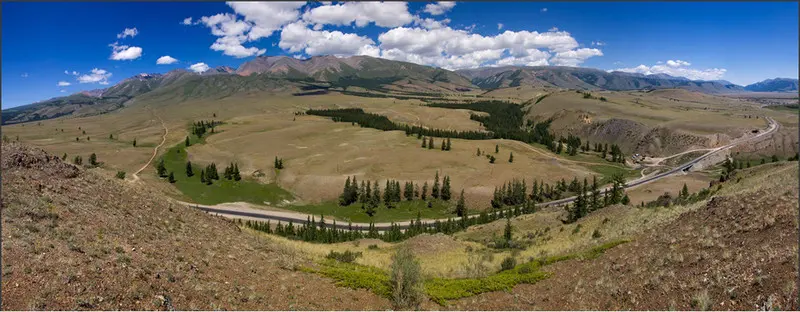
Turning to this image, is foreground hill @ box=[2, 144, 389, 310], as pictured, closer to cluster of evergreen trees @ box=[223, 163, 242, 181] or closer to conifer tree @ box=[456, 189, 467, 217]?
conifer tree @ box=[456, 189, 467, 217]

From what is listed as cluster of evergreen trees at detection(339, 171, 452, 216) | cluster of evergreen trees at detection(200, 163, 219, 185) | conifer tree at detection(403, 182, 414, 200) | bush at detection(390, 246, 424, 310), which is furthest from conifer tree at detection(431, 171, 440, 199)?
bush at detection(390, 246, 424, 310)

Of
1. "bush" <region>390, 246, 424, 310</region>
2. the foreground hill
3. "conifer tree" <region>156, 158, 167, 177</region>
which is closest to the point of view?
the foreground hill

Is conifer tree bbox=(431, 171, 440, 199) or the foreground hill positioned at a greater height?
the foreground hill

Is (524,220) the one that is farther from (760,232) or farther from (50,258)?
(50,258)

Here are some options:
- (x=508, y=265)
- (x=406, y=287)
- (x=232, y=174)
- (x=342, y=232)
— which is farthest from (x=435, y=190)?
(x=406, y=287)

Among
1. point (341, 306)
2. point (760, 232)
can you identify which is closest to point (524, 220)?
point (760, 232)

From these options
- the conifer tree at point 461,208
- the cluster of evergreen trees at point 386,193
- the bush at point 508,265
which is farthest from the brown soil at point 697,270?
the cluster of evergreen trees at point 386,193

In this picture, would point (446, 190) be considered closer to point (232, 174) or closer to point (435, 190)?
point (435, 190)
